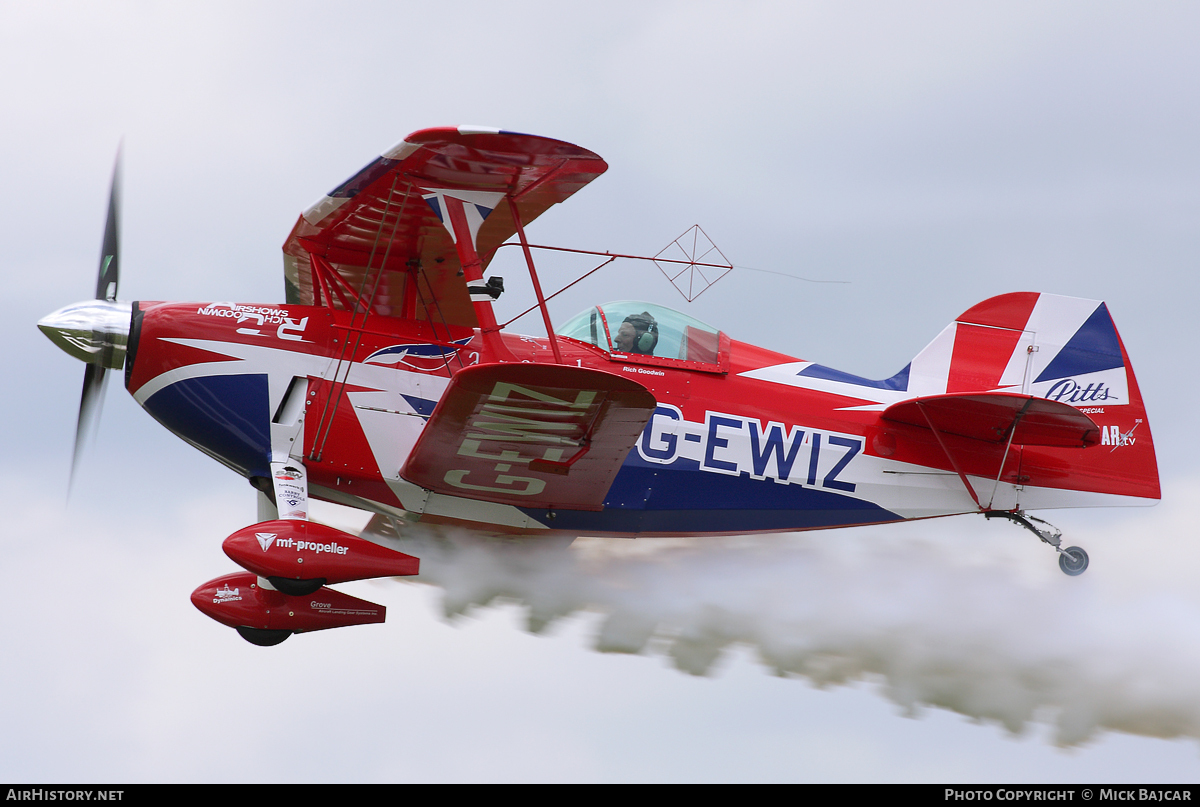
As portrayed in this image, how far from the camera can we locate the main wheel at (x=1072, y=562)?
966 cm

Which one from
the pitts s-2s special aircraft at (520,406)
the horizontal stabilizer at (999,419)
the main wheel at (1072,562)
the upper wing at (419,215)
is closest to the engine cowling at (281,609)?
the pitts s-2s special aircraft at (520,406)

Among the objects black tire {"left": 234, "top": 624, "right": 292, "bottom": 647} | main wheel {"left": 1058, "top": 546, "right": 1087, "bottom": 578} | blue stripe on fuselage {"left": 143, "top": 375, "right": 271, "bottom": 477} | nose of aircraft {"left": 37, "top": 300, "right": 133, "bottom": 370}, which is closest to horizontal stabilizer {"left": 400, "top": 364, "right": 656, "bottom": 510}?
blue stripe on fuselage {"left": 143, "top": 375, "right": 271, "bottom": 477}

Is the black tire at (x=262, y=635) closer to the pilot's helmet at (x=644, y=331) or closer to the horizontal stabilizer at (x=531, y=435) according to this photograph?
the horizontal stabilizer at (x=531, y=435)

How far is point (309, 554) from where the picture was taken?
7934 millimetres

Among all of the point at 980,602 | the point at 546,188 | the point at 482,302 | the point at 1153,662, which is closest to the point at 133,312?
the point at 482,302

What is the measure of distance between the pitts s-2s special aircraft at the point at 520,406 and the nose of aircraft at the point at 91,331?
2cm

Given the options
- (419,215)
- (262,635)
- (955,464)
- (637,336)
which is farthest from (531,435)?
(955,464)

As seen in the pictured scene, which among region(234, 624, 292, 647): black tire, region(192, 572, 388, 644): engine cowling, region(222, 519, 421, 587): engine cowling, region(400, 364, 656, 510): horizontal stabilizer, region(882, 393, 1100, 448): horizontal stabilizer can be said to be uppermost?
region(882, 393, 1100, 448): horizontal stabilizer

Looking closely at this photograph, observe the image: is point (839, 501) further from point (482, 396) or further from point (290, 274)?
point (290, 274)

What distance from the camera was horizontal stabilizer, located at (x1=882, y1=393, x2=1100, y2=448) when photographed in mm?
8781

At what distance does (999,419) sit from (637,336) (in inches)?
115

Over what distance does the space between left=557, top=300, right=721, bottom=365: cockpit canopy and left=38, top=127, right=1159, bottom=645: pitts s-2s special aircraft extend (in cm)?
1

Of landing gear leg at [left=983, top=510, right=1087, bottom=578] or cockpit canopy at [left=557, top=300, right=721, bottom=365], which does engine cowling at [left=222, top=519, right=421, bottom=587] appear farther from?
landing gear leg at [left=983, top=510, right=1087, bottom=578]

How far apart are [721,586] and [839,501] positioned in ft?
Answer: 3.95
